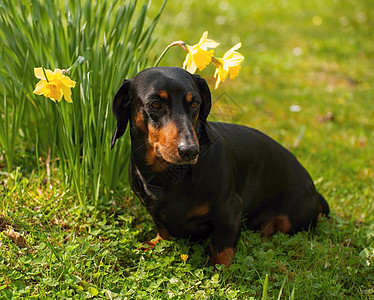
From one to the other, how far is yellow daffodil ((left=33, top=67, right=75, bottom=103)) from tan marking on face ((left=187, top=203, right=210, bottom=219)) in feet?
2.92

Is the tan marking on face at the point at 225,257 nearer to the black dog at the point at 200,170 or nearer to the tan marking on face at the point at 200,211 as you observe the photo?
the black dog at the point at 200,170

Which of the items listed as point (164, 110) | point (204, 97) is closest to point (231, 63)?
point (204, 97)

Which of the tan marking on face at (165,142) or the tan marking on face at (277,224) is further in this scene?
the tan marking on face at (277,224)

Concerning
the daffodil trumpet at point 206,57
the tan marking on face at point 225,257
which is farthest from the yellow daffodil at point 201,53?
the tan marking on face at point 225,257

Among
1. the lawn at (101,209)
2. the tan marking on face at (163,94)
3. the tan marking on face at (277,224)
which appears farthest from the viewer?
the tan marking on face at (277,224)

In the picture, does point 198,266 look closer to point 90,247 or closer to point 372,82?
point 90,247

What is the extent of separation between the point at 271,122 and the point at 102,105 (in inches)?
102

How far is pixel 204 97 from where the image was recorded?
244 cm

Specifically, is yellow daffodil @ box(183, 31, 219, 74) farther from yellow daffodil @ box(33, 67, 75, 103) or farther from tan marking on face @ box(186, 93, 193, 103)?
yellow daffodil @ box(33, 67, 75, 103)

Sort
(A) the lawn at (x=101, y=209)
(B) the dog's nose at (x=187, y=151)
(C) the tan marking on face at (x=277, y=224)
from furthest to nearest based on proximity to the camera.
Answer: (C) the tan marking on face at (x=277, y=224), (A) the lawn at (x=101, y=209), (B) the dog's nose at (x=187, y=151)

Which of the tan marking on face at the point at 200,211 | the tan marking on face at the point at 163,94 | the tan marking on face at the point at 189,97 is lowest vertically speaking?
the tan marking on face at the point at 200,211

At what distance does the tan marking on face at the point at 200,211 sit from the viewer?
238 centimetres

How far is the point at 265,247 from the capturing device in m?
2.76

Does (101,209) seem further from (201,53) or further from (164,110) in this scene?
(201,53)
